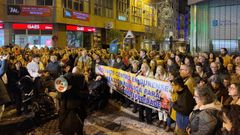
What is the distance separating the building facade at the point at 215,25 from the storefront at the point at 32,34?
1817 cm

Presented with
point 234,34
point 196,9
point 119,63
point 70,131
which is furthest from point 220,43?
point 70,131

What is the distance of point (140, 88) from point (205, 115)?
18.5ft

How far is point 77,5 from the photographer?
4184 centimetres

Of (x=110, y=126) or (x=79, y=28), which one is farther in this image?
(x=79, y=28)

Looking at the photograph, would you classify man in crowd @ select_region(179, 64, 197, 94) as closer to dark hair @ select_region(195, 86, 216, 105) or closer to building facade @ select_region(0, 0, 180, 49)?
dark hair @ select_region(195, 86, 216, 105)

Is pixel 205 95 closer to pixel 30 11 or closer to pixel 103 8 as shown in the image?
pixel 30 11

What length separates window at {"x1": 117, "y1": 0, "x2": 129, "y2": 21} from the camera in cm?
5450

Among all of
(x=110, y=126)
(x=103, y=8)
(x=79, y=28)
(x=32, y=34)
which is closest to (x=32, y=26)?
(x=32, y=34)

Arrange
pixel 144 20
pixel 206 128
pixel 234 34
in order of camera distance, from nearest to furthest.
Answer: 1. pixel 206 128
2. pixel 234 34
3. pixel 144 20

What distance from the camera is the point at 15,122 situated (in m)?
9.99

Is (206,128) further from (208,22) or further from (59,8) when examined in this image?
(59,8)

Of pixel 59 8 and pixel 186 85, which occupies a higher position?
pixel 59 8

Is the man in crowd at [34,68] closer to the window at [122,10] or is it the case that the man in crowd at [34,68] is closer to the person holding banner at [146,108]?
the person holding banner at [146,108]

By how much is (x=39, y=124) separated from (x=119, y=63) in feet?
14.5
